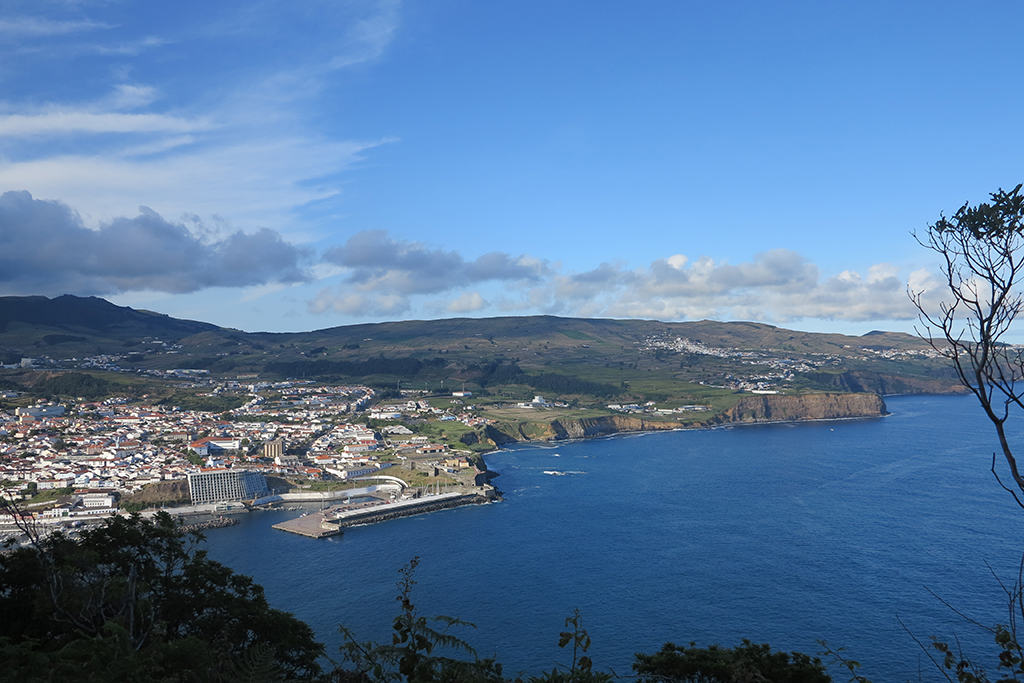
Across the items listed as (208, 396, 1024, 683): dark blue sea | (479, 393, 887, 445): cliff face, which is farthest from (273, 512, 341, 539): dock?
(479, 393, 887, 445): cliff face

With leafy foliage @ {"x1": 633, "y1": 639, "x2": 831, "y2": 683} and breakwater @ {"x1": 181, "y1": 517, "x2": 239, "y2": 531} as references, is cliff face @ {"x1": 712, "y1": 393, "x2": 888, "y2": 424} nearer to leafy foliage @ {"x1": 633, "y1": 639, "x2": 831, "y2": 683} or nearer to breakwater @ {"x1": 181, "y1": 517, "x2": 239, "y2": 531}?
breakwater @ {"x1": 181, "y1": 517, "x2": 239, "y2": 531}

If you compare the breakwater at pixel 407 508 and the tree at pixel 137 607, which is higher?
the tree at pixel 137 607

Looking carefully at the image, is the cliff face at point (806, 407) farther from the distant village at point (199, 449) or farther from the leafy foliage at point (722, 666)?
the leafy foliage at point (722, 666)

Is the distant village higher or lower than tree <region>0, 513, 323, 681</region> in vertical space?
lower

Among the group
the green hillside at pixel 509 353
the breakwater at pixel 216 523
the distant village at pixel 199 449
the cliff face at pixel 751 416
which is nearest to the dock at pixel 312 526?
the breakwater at pixel 216 523

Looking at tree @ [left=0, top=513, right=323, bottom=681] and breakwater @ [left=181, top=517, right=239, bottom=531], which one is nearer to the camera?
tree @ [left=0, top=513, right=323, bottom=681]

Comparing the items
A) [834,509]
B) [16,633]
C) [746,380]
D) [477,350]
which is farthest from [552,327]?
[16,633]

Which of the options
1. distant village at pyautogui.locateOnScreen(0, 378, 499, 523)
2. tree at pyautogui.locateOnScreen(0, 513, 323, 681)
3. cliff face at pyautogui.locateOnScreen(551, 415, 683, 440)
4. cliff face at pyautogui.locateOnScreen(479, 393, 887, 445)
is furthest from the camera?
cliff face at pyautogui.locateOnScreen(551, 415, 683, 440)

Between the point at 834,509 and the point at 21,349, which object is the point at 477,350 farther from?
the point at 834,509
